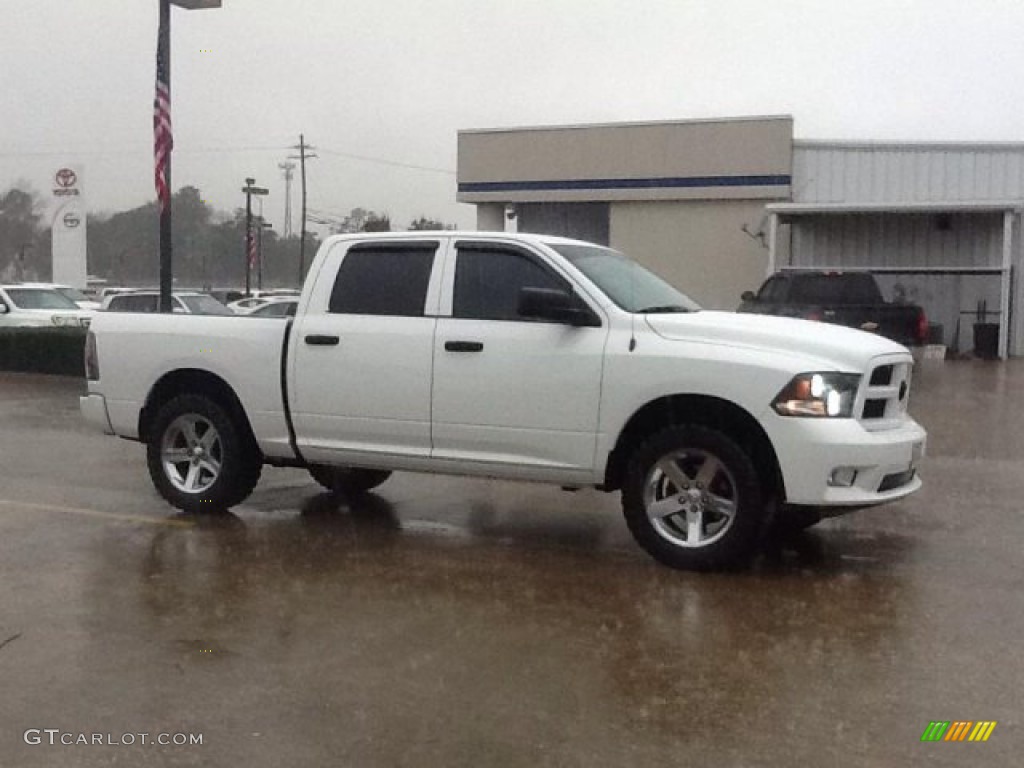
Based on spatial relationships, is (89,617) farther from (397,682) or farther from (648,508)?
(648,508)

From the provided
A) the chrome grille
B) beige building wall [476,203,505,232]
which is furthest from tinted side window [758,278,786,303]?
beige building wall [476,203,505,232]

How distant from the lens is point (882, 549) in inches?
306

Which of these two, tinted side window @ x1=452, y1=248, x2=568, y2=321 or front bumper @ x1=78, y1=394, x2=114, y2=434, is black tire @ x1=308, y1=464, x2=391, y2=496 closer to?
front bumper @ x1=78, y1=394, x2=114, y2=434

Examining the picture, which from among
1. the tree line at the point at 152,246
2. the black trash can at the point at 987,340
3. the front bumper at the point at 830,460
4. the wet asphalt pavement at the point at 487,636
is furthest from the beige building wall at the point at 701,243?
the tree line at the point at 152,246

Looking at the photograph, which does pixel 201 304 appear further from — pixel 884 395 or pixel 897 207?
pixel 884 395

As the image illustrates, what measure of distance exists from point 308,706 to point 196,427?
4.32 metres

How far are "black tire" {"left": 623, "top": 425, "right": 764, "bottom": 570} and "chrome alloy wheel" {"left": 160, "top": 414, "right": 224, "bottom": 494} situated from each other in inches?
124

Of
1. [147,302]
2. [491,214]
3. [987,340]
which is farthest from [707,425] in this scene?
[491,214]

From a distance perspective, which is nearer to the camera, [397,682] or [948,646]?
[397,682]

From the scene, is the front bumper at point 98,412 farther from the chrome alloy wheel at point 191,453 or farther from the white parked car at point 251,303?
the white parked car at point 251,303

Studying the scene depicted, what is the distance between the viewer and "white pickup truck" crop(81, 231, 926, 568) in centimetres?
673

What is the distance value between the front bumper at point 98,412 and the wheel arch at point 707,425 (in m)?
3.90

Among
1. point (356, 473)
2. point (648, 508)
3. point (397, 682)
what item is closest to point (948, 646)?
point (648, 508)

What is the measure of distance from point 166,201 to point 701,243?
17787mm
